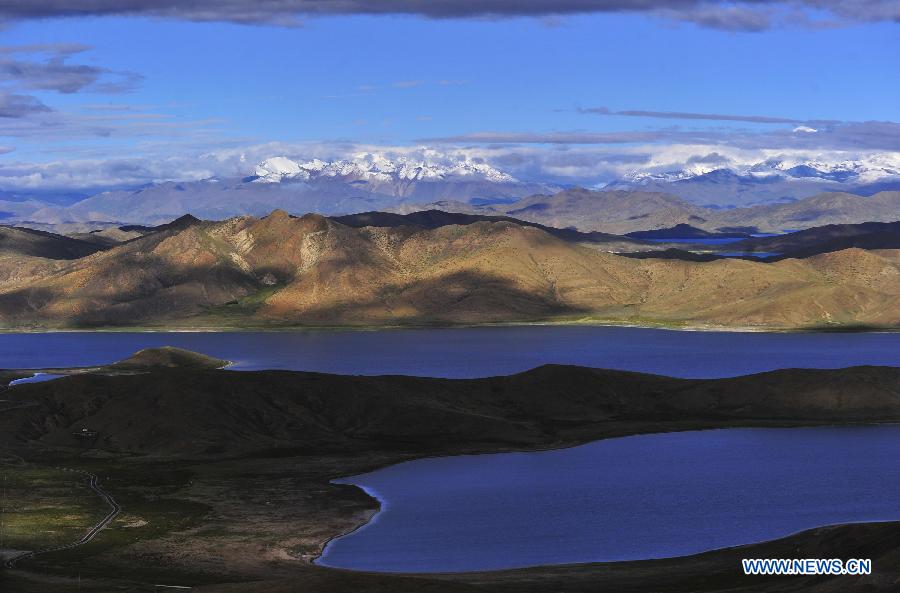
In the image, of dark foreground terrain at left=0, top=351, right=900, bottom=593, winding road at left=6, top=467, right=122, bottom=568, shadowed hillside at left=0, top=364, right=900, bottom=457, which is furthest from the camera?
shadowed hillside at left=0, top=364, right=900, bottom=457

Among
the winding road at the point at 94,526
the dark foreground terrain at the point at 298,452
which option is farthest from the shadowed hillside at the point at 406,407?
the winding road at the point at 94,526

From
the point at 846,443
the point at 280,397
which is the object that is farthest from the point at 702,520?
the point at 280,397

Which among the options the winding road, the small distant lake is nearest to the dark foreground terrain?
the winding road

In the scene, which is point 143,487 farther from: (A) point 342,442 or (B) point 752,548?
(B) point 752,548

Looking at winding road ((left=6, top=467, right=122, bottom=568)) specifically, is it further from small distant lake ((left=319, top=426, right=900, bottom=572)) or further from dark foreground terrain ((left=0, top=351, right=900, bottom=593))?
small distant lake ((left=319, top=426, right=900, bottom=572))

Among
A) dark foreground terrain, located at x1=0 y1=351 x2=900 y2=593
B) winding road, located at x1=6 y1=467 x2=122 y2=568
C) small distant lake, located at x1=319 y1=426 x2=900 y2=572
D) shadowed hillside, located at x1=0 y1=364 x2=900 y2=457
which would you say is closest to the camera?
dark foreground terrain, located at x1=0 y1=351 x2=900 y2=593

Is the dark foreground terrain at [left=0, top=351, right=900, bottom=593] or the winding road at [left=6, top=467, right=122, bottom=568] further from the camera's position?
the winding road at [left=6, top=467, right=122, bottom=568]

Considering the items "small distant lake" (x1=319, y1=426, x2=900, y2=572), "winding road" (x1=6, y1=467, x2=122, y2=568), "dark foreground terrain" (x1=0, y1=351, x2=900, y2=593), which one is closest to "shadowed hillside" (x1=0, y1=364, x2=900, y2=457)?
"dark foreground terrain" (x1=0, y1=351, x2=900, y2=593)

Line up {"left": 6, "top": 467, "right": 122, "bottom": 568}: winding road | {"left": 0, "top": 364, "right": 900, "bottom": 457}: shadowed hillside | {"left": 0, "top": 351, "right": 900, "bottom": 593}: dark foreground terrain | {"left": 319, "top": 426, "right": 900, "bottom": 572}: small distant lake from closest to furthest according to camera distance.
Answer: {"left": 0, "top": 351, "right": 900, "bottom": 593}: dark foreground terrain → {"left": 6, "top": 467, "right": 122, "bottom": 568}: winding road → {"left": 319, "top": 426, "right": 900, "bottom": 572}: small distant lake → {"left": 0, "top": 364, "right": 900, "bottom": 457}: shadowed hillside
